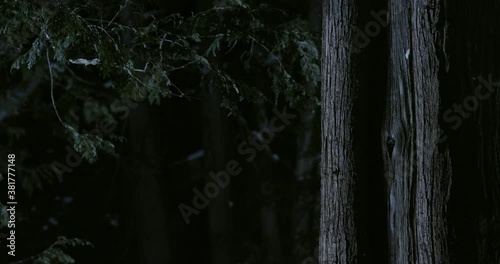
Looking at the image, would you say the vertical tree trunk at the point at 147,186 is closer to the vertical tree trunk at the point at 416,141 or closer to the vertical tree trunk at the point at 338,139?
the vertical tree trunk at the point at 338,139

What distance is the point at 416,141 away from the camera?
129 inches

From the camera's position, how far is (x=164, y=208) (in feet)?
30.1

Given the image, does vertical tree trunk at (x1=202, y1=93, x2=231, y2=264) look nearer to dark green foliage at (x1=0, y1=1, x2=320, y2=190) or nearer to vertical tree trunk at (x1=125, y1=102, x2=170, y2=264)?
vertical tree trunk at (x1=125, y1=102, x2=170, y2=264)

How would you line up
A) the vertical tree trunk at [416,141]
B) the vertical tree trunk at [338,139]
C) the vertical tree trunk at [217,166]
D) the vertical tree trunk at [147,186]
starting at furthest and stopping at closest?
1. the vertical tree trunk at [217,166]
2. the vertical tree trunk at [147,186]
3. the vertical tree trunk at [338,139]
4. the vertical tree trunk at [416,141]

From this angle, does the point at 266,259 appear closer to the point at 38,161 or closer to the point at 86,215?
the point at 86,215

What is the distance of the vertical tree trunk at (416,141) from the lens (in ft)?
10.6

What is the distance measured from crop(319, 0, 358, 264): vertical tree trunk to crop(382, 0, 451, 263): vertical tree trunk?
181mm

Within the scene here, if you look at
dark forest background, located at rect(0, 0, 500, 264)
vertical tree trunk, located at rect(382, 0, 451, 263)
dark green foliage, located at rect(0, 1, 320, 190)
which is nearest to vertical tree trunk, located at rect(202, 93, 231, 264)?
dark forest background, located at rect(0, 0, 500, 264)

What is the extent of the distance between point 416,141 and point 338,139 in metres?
0.37

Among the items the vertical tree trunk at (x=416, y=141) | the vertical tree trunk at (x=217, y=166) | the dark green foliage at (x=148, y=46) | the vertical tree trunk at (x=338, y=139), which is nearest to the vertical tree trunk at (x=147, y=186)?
the vertical tree trunk at (x=217, y=166)

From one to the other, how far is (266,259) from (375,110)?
6.86 metres

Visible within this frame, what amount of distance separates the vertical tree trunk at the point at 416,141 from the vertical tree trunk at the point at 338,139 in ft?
0.59

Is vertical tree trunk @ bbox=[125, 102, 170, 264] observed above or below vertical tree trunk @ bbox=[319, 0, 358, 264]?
above

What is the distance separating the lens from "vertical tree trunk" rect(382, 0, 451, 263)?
3221mm
